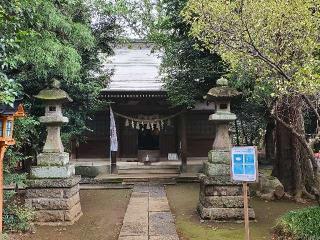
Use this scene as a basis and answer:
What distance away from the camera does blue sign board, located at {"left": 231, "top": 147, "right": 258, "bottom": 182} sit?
6188 millimetres

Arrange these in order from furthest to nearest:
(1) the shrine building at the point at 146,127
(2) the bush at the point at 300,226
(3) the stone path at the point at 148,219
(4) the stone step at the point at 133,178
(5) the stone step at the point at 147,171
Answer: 1. (1) the shrine building at the point at 146,127
2. (5) the stone step at the point at 147,171
3. (4) the stone step at the point at 133,178
4. (3) the stone path at the point at 148,219
5. (2) the bush at the point at 300,226

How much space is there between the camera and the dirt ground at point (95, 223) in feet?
26.7

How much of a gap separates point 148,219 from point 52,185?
97.7 inches

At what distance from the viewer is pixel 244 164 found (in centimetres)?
632

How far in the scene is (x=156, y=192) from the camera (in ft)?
44.8

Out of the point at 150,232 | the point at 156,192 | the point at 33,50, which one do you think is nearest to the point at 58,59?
the point at 33,50

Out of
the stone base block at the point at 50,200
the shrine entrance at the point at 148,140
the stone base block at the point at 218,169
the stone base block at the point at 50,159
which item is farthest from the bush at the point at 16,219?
the shrine entrance at the point at 148,140

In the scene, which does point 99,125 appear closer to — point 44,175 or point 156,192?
point 156,192

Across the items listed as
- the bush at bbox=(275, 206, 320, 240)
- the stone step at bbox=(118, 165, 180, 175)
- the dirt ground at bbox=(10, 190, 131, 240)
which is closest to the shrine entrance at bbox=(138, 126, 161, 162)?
the stone step at bbox=(118, 165, 180, 175)

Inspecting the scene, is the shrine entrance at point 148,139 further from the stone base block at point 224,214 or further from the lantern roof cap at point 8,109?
the lantern roof cap at point 8,109

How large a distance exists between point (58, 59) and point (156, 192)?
6506 mm

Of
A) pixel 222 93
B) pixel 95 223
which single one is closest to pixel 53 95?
pixel 95 223

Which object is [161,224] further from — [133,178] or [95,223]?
[133,178]

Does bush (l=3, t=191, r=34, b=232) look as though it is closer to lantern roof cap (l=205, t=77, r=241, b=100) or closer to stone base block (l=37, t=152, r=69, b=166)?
stone base block (l=37, t=152, r=69, b=166)
